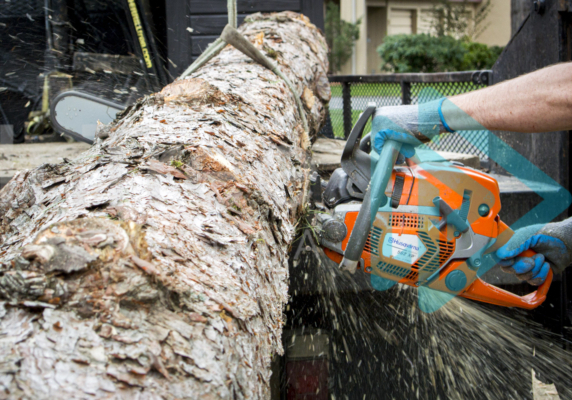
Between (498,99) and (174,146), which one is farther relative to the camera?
(498,99)

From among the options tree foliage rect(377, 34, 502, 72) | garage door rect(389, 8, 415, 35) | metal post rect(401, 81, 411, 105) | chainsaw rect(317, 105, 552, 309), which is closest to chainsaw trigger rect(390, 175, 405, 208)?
chainsaw rect(317, 105, 552, 309)

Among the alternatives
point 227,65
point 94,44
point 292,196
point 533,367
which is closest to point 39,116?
point 94,44

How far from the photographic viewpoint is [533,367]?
2.51 meters

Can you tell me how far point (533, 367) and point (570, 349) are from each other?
0.92 feet

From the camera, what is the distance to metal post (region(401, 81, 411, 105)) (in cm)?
383

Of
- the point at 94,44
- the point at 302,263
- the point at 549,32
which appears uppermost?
the point at 94,44

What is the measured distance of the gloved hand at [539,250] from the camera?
1949mm

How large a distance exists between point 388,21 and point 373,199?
17.8m

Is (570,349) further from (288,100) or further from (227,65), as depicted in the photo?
(227,65)

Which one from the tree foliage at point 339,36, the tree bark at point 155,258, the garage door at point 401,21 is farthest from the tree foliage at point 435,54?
the tree bark at point 155,258

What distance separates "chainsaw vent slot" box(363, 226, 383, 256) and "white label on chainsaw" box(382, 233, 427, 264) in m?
0.03

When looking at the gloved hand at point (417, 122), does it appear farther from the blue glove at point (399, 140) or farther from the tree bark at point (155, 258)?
the tree bark at point (155, 258)

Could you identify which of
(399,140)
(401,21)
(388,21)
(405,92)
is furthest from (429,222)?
(401,21)

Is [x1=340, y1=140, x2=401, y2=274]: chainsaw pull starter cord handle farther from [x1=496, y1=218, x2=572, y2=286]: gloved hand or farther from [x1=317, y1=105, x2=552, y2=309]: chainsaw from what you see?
[x1=496, y1=218, x2=572, y2=286]: gloved hand
